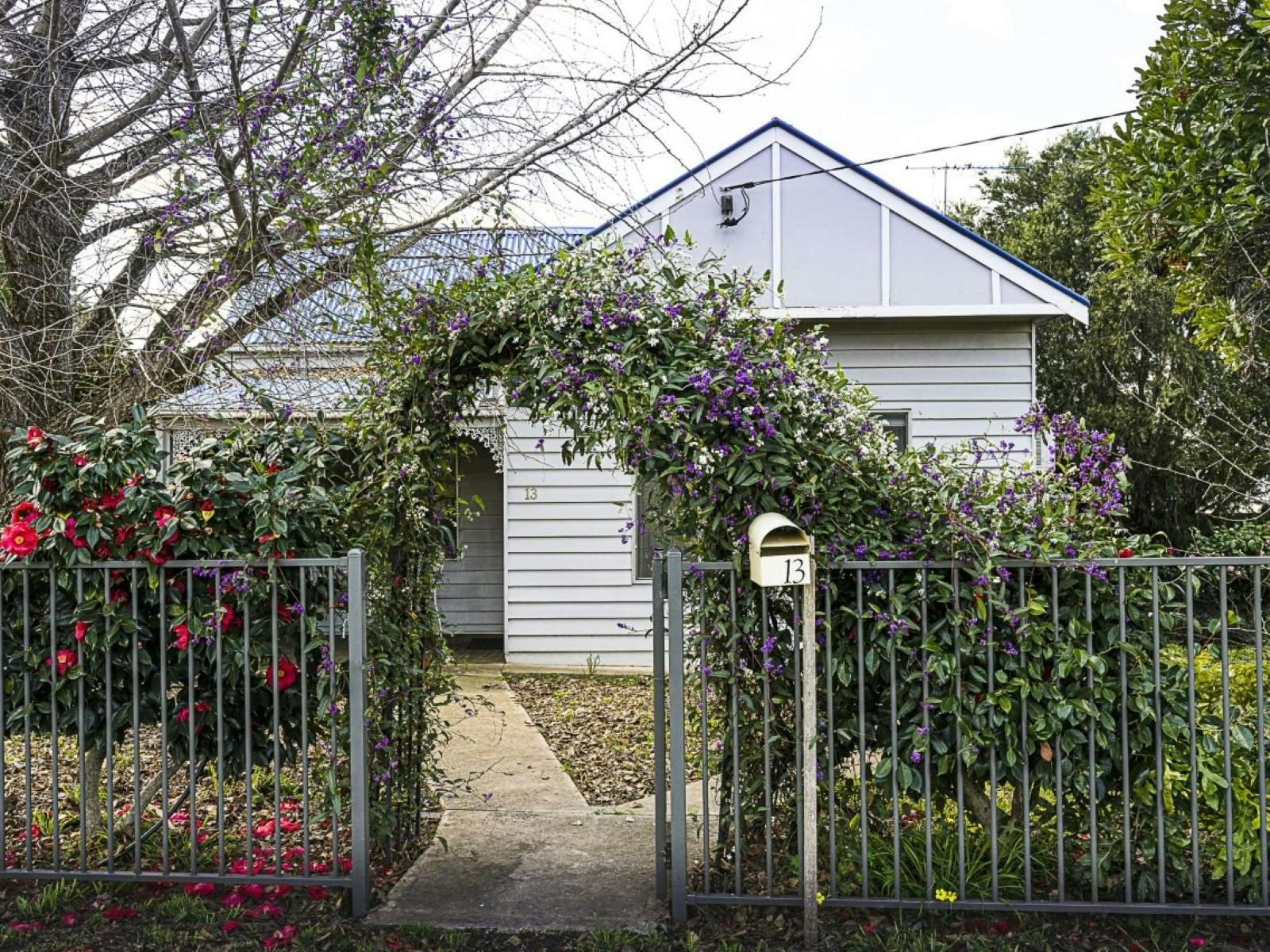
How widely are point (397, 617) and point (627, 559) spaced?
5170 mm

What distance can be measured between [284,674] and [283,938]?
3.34ft

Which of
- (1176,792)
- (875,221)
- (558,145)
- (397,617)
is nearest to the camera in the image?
(1176,792)

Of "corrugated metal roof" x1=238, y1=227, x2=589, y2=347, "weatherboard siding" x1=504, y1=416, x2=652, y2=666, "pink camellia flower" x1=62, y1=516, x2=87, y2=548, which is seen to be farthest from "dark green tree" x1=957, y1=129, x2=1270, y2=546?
"pink camellia flower" x1=62, y1=516, x2=87, y2=548

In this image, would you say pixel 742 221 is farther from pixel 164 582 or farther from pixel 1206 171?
pixel 164 582

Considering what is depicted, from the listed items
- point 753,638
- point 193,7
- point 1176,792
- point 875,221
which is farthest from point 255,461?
point 875,221

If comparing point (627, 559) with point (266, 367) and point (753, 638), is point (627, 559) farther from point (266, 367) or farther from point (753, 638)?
point (753, 638)

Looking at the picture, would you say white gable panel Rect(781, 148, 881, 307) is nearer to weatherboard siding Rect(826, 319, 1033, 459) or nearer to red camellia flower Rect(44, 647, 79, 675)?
weatherboard siding Rect(826, 319, 1033, 459)

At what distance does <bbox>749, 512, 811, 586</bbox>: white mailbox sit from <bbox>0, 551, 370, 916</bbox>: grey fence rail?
1613 millimetres

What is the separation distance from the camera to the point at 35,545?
400 centimetres

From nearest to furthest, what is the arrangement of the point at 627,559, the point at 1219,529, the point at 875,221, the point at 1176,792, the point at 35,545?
the point at 1176,792, the point at 35,545, the point at 875,221, the point at 627,559, the point at 1219,529

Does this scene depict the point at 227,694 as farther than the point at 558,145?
No

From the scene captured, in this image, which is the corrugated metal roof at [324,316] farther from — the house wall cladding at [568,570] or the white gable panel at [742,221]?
the house wall cladding at [568,570]

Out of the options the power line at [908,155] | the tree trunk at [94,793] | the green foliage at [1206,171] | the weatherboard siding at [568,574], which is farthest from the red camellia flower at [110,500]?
the power line at [908,155]

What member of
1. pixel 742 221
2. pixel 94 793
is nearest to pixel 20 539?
pixel 94 793
